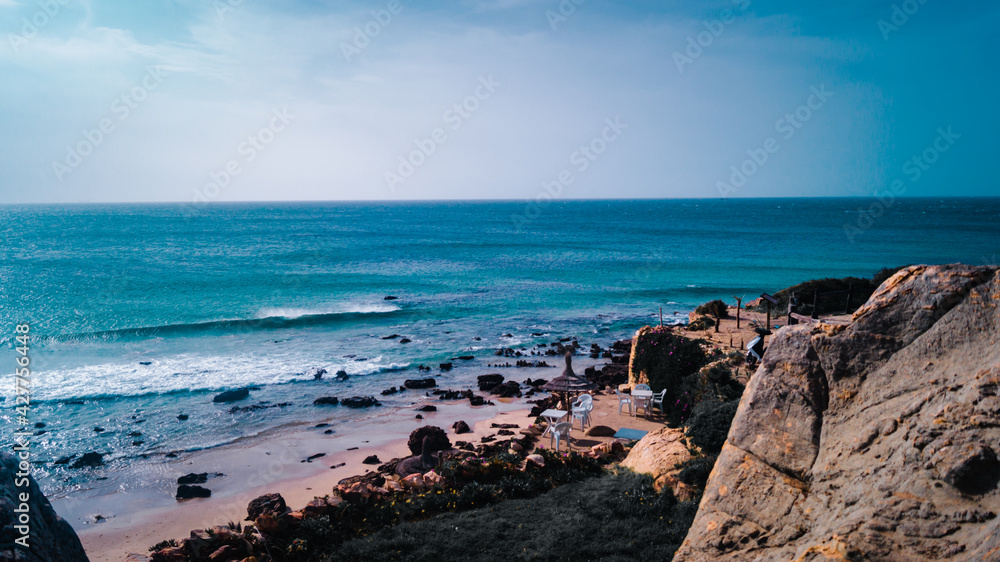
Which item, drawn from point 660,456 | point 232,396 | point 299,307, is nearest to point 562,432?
point 660,456

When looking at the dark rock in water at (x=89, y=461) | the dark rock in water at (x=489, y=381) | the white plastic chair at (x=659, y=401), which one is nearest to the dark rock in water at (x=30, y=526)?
the dark rock in water at (x=89, y=461)

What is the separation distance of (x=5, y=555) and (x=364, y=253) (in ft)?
228

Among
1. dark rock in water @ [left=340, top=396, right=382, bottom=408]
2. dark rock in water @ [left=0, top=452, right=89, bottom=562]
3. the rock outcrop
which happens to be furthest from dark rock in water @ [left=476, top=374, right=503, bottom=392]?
dark rock in water @ [left=0, top=452, right=89, bottom=562]

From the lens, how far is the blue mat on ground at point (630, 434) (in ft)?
49.3

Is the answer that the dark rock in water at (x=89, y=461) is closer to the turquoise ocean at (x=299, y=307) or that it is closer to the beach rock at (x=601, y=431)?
the turquoise ocean at (x=299, y=307)

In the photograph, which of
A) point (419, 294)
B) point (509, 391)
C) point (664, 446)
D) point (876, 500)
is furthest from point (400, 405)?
point (419, 294)

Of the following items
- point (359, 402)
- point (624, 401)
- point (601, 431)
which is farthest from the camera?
point (359, 402)

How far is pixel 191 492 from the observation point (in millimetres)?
15117

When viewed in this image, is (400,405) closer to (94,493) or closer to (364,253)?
(94,493)

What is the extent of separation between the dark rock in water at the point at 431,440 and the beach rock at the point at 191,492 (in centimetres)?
581

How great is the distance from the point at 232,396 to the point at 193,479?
7.29 meters

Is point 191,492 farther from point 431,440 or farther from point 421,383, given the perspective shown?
point 421,383

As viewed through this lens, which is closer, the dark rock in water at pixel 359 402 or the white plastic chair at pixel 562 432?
the white plastic chair at pixel 562 432

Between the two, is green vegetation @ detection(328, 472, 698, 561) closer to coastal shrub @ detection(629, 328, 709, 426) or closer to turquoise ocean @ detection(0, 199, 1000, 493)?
coastal shrub @ detection(629, 328, 709, 426)
